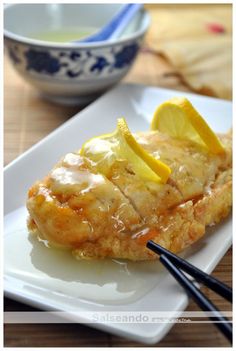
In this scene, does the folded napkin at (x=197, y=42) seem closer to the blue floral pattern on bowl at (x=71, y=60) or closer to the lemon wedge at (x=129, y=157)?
the blue floral pattern on bowl at (x=71, y=60)

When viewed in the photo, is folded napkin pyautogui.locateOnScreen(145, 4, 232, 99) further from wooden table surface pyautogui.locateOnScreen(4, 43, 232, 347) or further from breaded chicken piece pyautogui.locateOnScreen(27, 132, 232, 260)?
breaded chicken piece pyautogui.locateOnScreen(27, 132, 232, 260)

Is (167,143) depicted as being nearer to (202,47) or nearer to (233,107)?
(233,107)

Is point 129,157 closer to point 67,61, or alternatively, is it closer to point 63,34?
point 67,61

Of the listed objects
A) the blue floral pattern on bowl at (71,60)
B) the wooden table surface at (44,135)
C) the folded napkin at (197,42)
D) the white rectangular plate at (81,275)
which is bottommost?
the wooden table surface at (44,135)

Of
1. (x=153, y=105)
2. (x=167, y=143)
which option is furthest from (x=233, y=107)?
(x=167, y=143)

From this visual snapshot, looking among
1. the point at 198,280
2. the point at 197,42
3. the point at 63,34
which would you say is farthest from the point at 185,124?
the point at 197,42

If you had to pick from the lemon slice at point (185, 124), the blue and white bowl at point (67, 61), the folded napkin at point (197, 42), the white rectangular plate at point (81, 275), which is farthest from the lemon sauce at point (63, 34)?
the lemon slice at point (185, 124)
